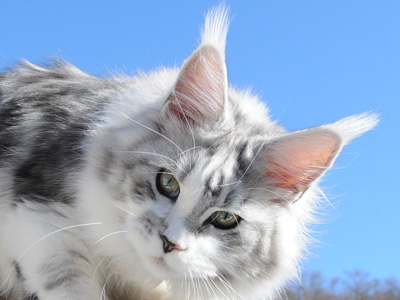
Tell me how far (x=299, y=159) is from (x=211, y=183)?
1.51 ft

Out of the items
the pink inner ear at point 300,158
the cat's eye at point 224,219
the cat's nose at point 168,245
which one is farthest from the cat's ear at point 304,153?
the cat's nose at point 168,245

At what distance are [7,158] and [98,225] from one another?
650mm

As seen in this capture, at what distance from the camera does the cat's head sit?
7.54ft

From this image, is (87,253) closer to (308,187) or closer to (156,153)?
(156,153)

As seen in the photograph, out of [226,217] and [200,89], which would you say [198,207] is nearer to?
[226,217]

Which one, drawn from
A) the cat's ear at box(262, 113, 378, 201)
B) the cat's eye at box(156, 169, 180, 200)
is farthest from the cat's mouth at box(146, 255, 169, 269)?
the cat's ear at box(262, 113, 378, 201)

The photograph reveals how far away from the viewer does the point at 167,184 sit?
2371 millimetres

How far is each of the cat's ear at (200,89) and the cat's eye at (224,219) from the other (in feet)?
1.56

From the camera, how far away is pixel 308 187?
8.30 feet

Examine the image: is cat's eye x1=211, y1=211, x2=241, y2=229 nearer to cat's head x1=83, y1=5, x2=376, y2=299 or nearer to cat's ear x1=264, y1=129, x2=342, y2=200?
cat's head x1=83, y1=5, x2=376, y2=299

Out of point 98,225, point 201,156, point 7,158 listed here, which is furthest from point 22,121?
point 201,156

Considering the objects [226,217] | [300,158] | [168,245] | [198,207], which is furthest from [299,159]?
[168,245]

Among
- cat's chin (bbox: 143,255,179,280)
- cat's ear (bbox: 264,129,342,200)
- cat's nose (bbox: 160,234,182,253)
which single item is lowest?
cat's chin (bbox: 143,255,179,280)

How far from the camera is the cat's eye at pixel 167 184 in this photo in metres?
2.35
